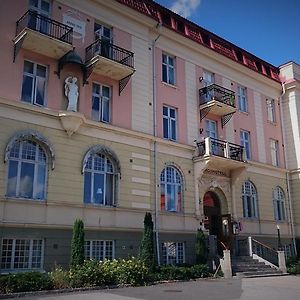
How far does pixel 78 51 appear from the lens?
19.8 metres

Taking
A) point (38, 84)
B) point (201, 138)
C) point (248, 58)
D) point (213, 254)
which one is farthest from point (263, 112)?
point (38, 84)

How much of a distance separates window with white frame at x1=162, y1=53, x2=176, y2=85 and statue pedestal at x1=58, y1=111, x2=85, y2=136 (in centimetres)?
761

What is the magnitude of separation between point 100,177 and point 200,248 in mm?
6748

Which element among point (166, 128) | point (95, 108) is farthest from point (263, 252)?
point (95, 108)

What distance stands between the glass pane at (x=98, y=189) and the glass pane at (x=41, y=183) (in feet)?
9.12

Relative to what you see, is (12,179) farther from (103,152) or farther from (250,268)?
(250,268)

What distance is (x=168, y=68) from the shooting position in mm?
24484

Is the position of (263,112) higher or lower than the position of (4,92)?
higher

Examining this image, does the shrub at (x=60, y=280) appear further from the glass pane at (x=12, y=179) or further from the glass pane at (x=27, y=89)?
the glass pane at (x=27, y=89)

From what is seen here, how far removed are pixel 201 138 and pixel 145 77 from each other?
5.36 meters

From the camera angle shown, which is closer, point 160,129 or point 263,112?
point 160,129

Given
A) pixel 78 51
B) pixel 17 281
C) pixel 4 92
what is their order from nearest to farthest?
pixel 17 281 → pixel 4 92 → pixel 78 51

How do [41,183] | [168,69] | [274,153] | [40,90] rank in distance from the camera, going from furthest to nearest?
[274,153]
[168,69]
[40,90]
[41,183]

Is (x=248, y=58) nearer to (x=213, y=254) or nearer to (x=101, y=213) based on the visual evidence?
(x=213, y=254)
